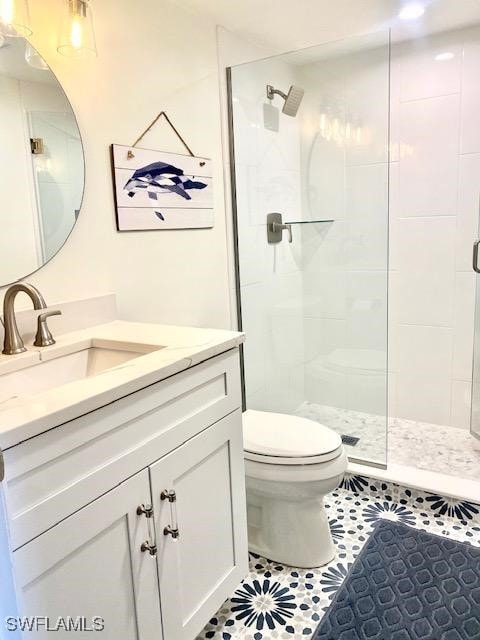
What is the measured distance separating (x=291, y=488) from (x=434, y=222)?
1.68 meters

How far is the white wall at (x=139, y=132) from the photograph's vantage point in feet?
5.17

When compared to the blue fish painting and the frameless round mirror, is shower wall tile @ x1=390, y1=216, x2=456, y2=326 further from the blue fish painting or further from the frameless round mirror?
the frameless round mirror

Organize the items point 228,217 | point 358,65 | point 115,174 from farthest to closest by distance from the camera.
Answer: point 358,65, point 228,217, point 115,174

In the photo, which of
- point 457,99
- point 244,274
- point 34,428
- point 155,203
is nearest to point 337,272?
point 244,274

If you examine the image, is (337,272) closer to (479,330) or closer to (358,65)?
(479,330)

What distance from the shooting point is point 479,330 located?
8.33 feet

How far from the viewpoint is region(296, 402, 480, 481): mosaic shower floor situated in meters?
2.31

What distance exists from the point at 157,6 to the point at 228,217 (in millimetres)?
886

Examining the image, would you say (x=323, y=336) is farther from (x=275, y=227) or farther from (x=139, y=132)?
(x=139, y=132)

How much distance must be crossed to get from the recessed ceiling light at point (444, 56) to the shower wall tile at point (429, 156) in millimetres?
180

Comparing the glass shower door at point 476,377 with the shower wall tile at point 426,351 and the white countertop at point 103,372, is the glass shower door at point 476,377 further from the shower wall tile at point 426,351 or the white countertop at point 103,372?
the white countertop at point 103,372

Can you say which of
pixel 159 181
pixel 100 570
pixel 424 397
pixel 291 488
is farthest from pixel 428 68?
pixel 100 570
